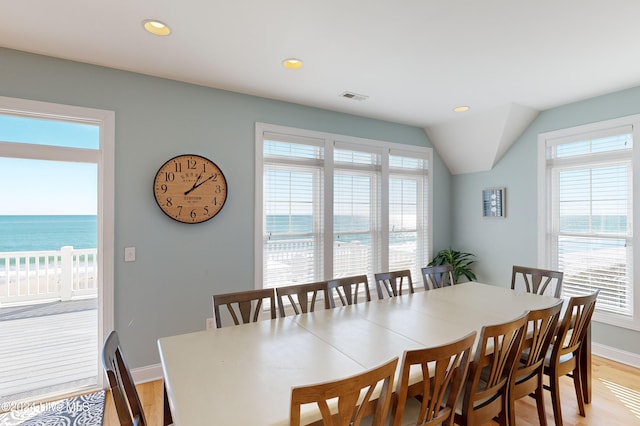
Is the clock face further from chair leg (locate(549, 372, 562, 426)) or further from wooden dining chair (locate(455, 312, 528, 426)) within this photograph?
chair leg (locate(549, 372, 562, 426))

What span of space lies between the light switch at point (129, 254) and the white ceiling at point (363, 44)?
5.12 ft

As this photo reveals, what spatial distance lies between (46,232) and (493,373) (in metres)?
3.44

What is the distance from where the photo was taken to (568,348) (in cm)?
220

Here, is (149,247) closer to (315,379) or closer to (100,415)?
(100,415)

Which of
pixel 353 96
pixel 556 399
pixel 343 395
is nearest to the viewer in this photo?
pixel 343 395

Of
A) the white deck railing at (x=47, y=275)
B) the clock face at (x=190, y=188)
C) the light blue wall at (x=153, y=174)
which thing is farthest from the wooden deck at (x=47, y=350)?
the clock face at (x=190, y=188)

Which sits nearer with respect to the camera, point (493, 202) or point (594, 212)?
point (594, 212)

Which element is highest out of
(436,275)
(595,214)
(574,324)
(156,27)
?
(156,27)

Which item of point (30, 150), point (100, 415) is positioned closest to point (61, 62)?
point (30, 150)

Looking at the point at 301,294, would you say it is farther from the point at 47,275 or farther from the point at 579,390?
the point at 47,275

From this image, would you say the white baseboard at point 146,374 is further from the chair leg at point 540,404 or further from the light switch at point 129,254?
the chair leg at point 540,404

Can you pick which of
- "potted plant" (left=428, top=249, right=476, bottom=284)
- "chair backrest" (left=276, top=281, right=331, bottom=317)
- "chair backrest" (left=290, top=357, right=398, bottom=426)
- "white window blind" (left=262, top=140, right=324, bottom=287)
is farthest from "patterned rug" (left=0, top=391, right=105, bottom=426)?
"potted plant" (left=428, top=249, right=476, bottom=284)

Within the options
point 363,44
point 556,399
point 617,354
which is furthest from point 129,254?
point 617,354

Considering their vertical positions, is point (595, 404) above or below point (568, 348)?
below
